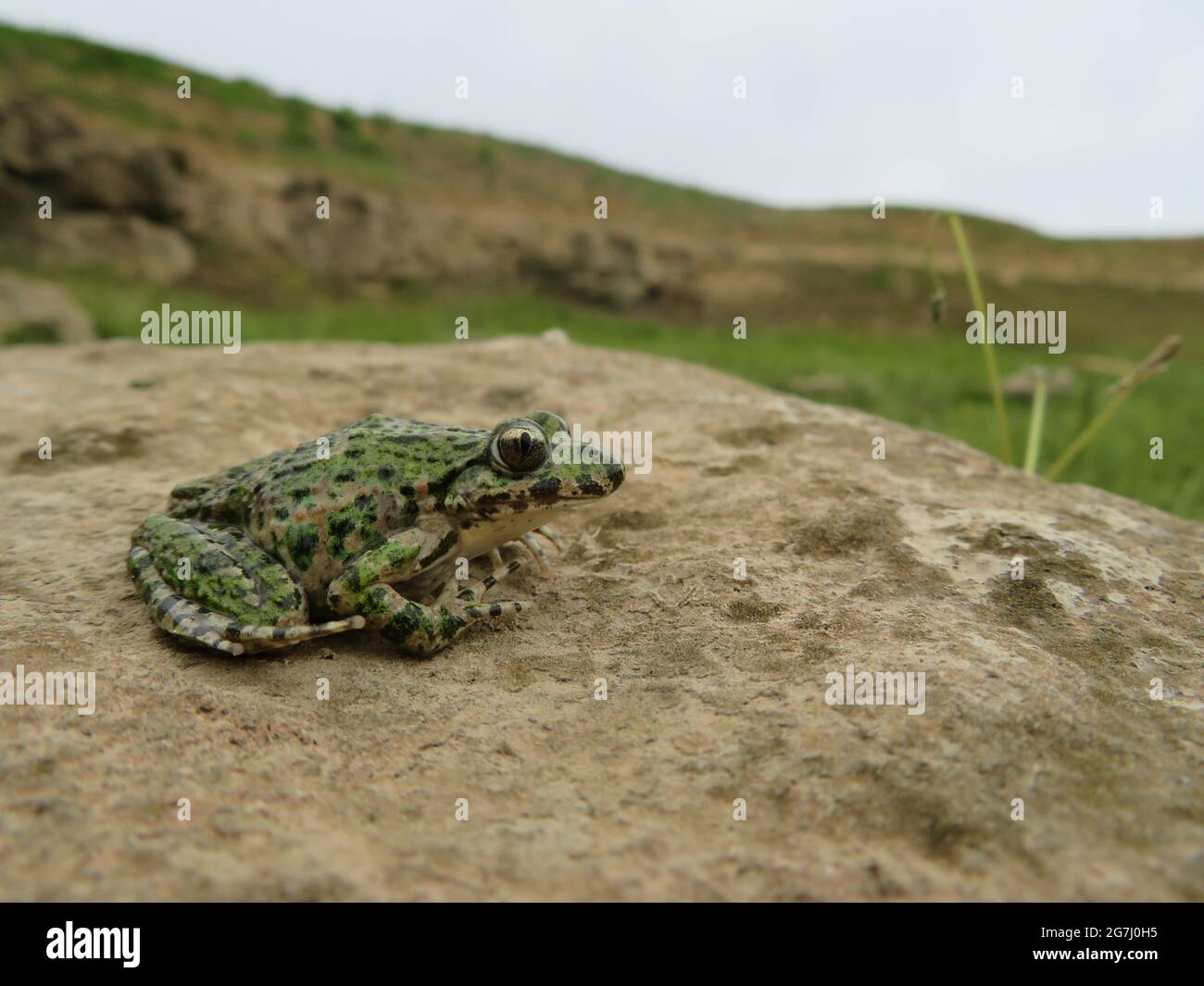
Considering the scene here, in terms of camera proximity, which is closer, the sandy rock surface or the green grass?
the sandy rock surface

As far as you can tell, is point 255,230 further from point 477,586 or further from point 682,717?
point 682,717

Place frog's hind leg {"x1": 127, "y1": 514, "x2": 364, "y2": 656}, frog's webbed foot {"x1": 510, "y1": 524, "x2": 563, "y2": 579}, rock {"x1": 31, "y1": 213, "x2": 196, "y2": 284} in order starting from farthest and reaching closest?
1. rock {"x1": 31, "y1": 213, "x2": 196, "y2": 284}
2. frog's webbed foot {"x1": 510, "y1": 524, "x2": 563, "y2": 579}
3. frog's hind leg {"x1": 127, "y1": 514, "x2": 364, "y2": 656}

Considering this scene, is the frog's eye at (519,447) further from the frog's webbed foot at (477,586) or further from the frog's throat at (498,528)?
the frog's webbed foot at (477,586)

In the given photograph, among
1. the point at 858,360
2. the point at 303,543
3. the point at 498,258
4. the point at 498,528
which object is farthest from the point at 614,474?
the point at 498,258

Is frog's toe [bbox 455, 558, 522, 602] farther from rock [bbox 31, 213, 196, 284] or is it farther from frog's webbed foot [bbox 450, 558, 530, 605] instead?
rock [bbox 31, 213, 196, 284]

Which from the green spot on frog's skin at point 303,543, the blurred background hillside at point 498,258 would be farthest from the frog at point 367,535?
the blurred background hillside at point 498,258

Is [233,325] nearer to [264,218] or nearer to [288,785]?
[264,218]

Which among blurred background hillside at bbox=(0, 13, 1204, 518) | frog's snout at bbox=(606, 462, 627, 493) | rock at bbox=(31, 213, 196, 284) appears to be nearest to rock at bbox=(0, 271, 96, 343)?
blurred background hillside at bbox=(0, 13, 1204, 518)
